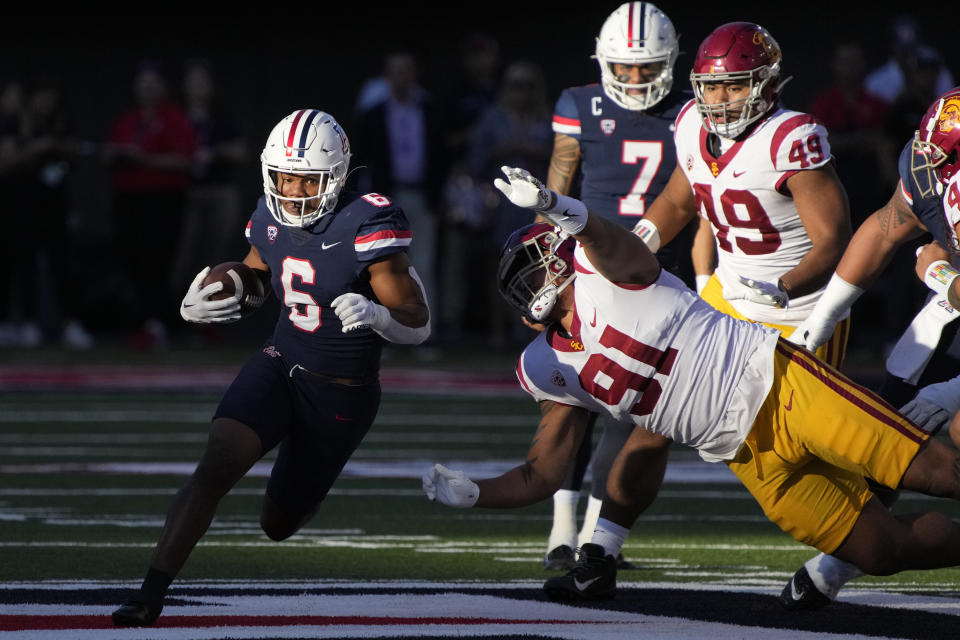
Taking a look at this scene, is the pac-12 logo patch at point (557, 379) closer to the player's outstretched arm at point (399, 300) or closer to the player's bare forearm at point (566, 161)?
the player's outstretched arm at point (399, 300)

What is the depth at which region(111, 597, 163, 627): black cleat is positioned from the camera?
184 inches

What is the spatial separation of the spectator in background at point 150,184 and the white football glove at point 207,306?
7965 mm

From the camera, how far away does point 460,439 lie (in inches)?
366

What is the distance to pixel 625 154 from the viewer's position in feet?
20.9

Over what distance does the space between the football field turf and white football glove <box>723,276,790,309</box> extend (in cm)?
86

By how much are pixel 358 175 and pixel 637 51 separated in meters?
7.10

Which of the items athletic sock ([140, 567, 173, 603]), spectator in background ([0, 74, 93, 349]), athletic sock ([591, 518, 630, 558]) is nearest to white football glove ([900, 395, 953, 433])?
athletic sock ([591, 518, 630, 558])

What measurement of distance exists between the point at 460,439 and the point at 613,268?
4.65 metres

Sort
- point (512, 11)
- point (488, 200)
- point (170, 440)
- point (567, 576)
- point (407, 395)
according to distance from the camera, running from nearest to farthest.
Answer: point (567, 576), point (170, 440), point (407, 395), point (488, 200), point (512, 11)

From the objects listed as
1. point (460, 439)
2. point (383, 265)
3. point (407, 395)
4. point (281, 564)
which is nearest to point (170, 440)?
point (460, 439)

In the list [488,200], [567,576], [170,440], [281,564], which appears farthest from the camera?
[488,200]

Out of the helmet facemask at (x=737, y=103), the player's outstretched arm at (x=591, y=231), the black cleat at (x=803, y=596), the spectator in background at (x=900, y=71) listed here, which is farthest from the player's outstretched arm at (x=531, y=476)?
the spectator in background at (x=900, y=71)

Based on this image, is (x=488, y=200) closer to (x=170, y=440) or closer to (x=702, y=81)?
(x=170, y=440)

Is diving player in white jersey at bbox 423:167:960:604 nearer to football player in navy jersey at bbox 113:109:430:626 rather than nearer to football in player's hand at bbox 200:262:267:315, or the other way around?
football player in navy jersey at bbox 113:109:430:626
